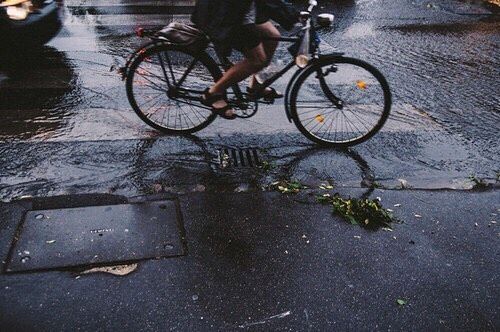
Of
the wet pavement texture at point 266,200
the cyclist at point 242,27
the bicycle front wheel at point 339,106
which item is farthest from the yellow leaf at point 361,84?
the cyclist at point 242,27

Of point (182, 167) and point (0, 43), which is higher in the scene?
point (0, 43)

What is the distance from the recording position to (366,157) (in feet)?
14.0

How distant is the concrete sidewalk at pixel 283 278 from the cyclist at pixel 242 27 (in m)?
1.15

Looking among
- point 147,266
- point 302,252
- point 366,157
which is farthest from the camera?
point 366,157

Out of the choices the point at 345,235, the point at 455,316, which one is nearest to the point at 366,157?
the point at 345,235

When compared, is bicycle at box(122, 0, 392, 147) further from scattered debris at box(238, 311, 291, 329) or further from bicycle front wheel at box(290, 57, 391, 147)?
scattered debris at box(238, 311, 291, 329)

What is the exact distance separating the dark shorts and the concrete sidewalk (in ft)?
4.28

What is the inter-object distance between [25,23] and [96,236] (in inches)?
162

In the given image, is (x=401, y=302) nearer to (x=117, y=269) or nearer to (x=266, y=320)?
(x=266, y=320)

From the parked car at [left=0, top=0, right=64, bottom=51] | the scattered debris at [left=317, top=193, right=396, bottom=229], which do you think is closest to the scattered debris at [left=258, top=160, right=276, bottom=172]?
the scattered debris at [left=317, top=193, right=396, bottom=229]

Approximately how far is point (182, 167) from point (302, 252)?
1464 mm

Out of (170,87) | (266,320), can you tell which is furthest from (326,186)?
(170,87)

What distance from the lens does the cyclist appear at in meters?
3.53

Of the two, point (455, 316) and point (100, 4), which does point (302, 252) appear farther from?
point (100, 4)
